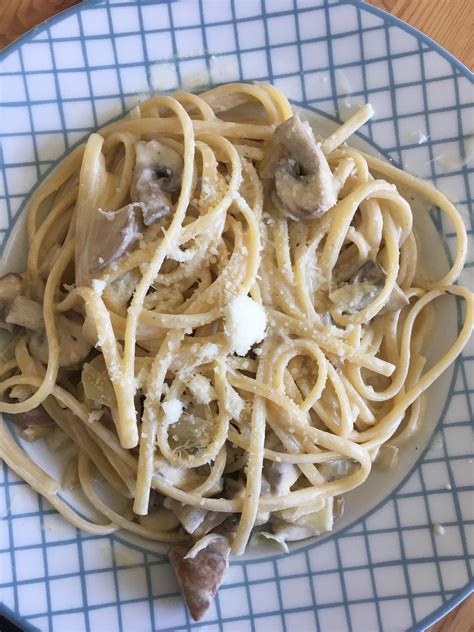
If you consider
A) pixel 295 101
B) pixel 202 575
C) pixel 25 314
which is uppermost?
pixel 295 101

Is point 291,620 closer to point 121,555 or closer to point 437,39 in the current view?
point 121,555

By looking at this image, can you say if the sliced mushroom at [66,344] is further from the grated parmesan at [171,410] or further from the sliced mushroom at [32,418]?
the grated parmesan at [171,410]

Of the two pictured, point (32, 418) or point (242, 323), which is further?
point (32, 418)

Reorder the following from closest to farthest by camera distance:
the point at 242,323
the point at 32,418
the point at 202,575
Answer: the point at 242,323 < the point at 202,575 < the point at 32,418

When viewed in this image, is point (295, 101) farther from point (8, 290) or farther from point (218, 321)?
point (8, 290)

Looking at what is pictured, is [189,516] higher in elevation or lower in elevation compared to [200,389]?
lower

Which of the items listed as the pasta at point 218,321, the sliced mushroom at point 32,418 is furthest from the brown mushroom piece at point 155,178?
the sliced mushroom at point 32,418

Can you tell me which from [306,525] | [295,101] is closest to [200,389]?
[306,525]

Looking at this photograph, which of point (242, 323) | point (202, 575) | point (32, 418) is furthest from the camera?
point (32, 418)
